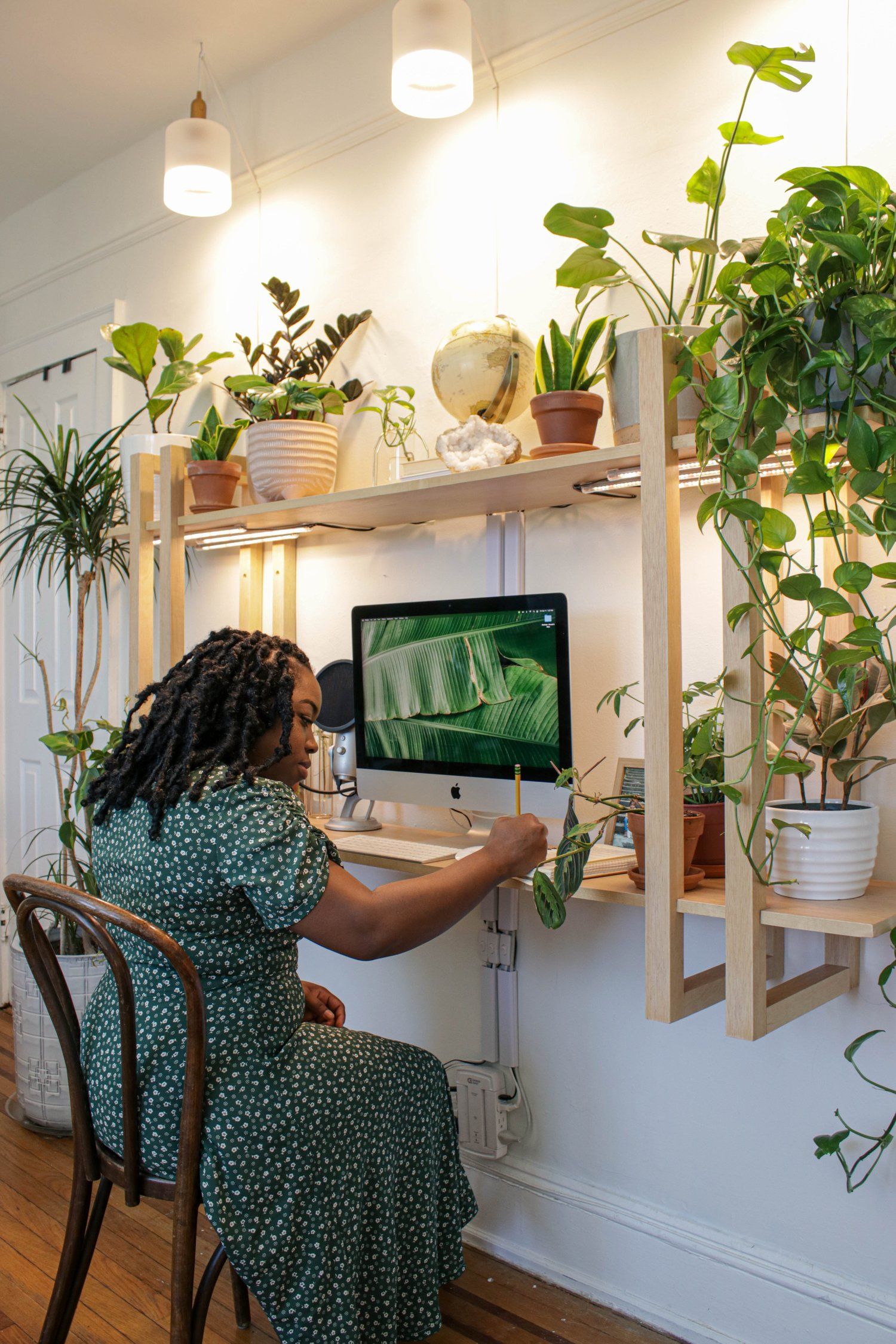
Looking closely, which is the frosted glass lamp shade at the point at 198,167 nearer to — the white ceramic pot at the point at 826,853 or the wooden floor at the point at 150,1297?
the white ceramic pot at the point at 826,853

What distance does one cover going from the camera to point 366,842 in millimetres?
2195

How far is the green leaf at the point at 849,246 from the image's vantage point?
52.1 inches

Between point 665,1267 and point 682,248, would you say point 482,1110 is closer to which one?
point 665,1267

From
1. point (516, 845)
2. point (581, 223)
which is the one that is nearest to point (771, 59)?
point (581, 223)

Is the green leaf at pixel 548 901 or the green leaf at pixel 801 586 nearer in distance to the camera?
the green leaf at pixel 801 586

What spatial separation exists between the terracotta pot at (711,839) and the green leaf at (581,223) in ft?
2.91

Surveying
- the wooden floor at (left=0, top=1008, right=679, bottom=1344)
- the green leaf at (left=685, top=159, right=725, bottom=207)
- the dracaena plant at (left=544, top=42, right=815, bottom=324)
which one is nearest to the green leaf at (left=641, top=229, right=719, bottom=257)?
the dracaena plant at (left=544, top=42, right=815, bottom=324)

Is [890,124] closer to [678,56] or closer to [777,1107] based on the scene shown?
[678,56]

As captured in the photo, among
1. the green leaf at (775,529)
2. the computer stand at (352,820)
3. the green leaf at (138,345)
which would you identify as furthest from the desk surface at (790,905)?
the green leaf at (138,345)

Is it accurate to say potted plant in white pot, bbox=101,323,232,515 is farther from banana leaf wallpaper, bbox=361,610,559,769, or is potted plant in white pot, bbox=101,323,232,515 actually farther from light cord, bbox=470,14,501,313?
banana leaf wallpaper, bbox=361,610,559,769

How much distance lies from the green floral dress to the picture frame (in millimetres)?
583

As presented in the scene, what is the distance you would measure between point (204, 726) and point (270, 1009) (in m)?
0.45

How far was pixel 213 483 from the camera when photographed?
8.63ft

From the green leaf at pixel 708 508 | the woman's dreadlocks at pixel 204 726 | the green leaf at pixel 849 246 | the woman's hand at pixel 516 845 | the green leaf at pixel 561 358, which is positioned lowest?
the woman's hand at pixel 516 845
